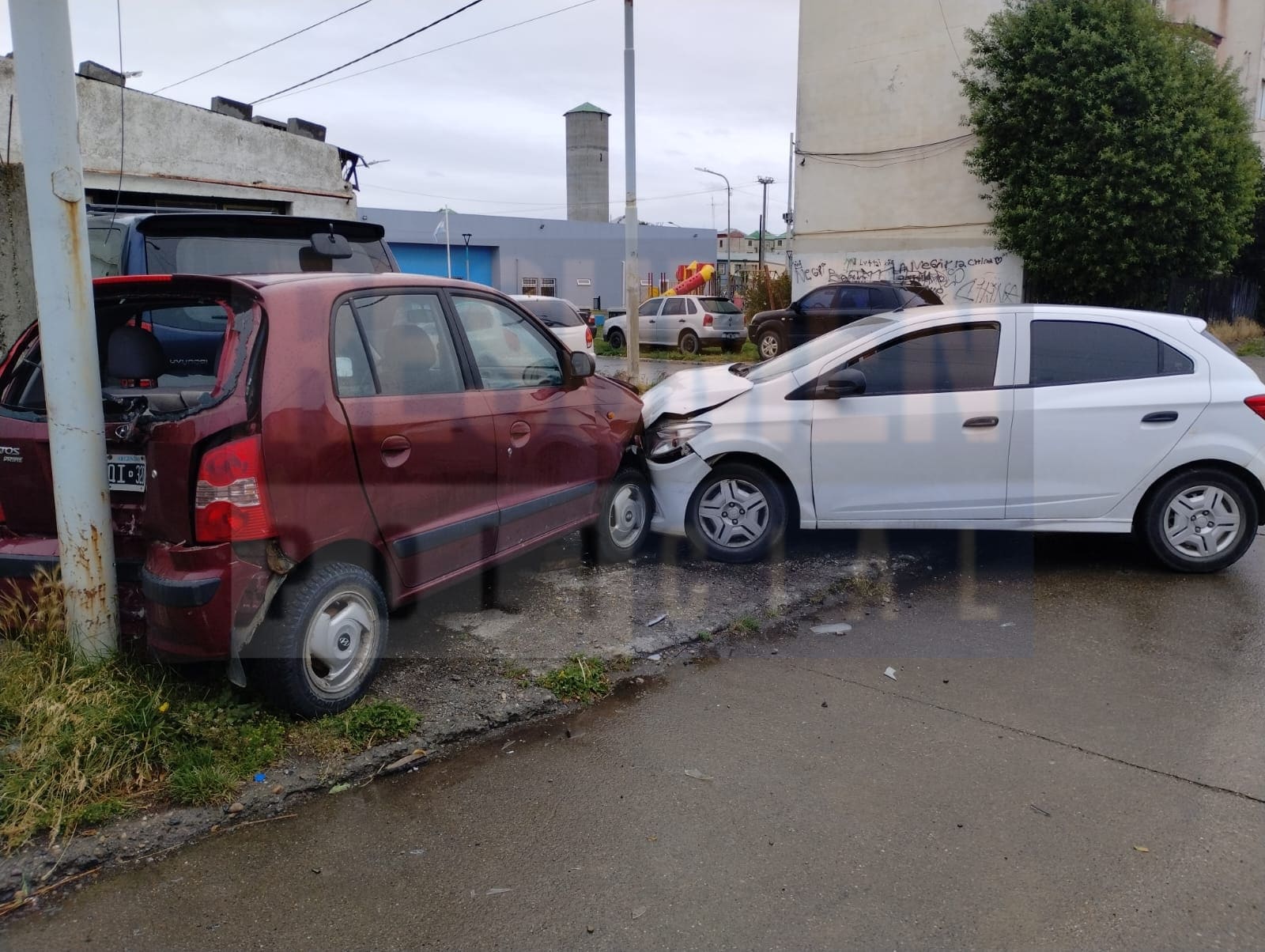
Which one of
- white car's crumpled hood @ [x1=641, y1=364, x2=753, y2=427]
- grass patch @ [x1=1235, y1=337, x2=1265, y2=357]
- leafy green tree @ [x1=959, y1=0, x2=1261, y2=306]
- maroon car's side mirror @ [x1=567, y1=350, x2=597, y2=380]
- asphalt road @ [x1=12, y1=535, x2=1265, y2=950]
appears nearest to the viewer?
asphalt road @ [x1=12, y1=535, x2=1265, y2=950]

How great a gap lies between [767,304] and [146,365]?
83.3ft

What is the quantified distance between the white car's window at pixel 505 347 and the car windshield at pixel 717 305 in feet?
61.5

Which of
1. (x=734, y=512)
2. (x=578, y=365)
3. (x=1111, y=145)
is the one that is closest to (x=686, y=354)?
(x=1111, y=145)

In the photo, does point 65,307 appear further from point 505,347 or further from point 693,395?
point 693,395

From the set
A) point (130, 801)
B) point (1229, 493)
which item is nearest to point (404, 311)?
point (130, 801)

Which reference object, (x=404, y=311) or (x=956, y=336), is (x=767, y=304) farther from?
(x=404, y=311)

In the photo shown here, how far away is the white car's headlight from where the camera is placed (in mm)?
6180

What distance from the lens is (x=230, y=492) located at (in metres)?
3.57

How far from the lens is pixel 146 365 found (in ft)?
13.3

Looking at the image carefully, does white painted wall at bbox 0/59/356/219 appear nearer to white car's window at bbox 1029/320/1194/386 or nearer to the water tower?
white car's window at bbox 1029/320/1194/386

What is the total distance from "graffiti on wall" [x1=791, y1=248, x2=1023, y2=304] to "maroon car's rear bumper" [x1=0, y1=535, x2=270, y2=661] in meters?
20.6

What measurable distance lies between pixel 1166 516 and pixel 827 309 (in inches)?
582

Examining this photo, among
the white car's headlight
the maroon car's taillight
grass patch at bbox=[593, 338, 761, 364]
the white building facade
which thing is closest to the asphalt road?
the maroon car's taillight

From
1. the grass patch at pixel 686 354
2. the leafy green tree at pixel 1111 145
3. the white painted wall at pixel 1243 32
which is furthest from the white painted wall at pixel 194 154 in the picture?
the white painted wall at pixel 1243 32
